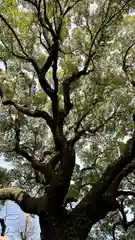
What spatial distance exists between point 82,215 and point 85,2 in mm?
4949

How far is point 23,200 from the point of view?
7.00 m

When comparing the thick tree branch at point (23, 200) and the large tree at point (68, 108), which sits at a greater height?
the large tree at point (68, 108)

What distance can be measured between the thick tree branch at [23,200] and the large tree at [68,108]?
2 centimetres

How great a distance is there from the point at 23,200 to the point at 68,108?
2312 millimetres

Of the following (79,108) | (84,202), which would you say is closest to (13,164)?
(79,108)

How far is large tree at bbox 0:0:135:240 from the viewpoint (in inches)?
264

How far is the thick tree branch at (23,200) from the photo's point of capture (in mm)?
6849

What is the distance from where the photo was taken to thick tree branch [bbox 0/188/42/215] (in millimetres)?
6849

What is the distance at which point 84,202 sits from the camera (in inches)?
269

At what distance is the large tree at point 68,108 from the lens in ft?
22.0

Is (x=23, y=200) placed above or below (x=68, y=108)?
below

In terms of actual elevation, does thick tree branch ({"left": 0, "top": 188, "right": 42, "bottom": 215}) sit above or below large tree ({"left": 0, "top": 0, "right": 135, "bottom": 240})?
below

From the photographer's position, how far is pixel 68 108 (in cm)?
743

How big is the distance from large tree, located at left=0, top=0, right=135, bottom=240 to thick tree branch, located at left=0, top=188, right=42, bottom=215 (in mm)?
22
